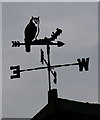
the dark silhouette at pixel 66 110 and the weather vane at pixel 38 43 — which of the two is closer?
the dark silhouette at pixel 66 110

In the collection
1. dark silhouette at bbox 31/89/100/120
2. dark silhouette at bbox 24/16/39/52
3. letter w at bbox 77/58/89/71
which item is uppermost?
dark silhouette at bbox 24/16/39/52

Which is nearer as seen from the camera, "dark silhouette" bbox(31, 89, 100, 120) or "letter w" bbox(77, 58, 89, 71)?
"dark silhouette" bbox(31, 89, 100, 120)

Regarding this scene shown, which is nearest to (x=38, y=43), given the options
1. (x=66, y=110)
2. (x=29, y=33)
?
(x=29, y=33)

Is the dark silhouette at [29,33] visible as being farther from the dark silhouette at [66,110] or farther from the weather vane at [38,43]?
the dark silhouette at [66,110]

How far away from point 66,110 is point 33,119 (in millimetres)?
733

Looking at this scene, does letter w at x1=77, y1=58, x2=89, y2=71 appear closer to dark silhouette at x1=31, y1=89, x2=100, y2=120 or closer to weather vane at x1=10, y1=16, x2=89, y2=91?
weather vane at x1=10, y1=16, x2=89, y2=91

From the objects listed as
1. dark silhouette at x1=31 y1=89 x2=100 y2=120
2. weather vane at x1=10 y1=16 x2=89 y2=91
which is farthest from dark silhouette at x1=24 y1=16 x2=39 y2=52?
dark silhouette at x1=31 y1=89 x2=100 y2=120

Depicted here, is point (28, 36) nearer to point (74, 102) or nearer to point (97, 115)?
point (74, 102)

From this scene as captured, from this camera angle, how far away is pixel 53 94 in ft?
14.5

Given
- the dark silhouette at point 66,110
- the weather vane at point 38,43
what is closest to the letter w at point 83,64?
the weather vane at point 38,43

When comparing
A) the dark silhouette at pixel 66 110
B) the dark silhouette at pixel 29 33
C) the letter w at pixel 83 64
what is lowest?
the dark silhouette at pixel 66 110

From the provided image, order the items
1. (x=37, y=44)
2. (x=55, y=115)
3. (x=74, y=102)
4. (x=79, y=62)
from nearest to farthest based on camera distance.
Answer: (x=74, y=102)
(x=55, y=115)
(x=37, y=44)
(x=79, y=62)

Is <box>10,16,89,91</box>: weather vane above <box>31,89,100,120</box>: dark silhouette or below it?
above

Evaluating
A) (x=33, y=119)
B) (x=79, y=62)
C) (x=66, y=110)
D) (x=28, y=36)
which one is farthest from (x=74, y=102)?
(x=28, y=36)
